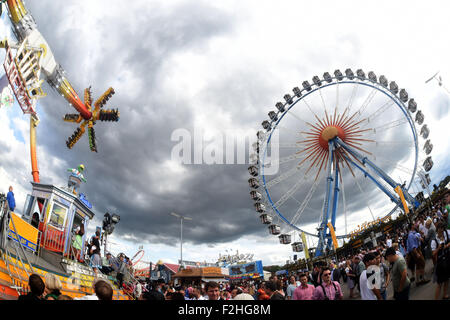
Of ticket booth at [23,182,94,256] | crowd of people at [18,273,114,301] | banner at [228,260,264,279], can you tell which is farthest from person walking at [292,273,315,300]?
banner at [228,260,264,279]

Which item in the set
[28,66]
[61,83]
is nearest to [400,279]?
[28,66]

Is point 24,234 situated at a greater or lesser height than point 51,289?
greater

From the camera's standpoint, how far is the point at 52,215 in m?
9.02

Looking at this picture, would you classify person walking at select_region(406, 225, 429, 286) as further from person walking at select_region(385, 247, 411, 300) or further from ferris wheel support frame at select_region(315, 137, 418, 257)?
ferris wheel support frame at select_region(315, 137, 418, 257)

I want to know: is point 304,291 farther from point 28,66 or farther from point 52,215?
point 28,66

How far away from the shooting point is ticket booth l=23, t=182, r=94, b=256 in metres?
8.59

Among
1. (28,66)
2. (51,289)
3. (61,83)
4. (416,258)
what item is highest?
(61,83)

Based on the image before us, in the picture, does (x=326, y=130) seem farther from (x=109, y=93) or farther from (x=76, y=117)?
(x=76, y=117)

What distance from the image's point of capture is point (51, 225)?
888 cm

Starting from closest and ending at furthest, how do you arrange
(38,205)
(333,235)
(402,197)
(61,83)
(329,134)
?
1. (38,205)
2. (61,83)
3. (402,197)
4. (333,235)
5. (329,134)

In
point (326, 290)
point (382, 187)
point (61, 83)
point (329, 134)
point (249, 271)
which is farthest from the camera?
point (249, 271)

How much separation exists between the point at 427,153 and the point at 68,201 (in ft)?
92.9
